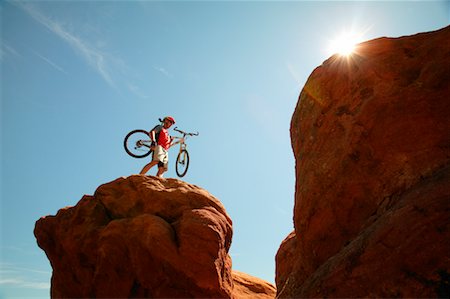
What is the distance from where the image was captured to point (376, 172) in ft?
31.3

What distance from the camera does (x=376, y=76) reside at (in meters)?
10.9

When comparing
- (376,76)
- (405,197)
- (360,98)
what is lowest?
(405,197)

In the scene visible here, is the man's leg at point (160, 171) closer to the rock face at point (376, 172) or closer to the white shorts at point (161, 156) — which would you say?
the white shorts at point (161, 156)

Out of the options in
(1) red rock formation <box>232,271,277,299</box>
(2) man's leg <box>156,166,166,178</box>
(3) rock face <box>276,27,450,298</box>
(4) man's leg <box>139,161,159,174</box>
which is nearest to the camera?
(3) rock face <box>276,27,450,298</box>

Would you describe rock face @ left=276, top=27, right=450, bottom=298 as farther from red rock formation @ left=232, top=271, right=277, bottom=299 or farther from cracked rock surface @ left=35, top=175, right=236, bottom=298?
red rock formation @ left=232, top=271, right=277, bottom=299

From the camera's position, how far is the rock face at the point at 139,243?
41.0 feet

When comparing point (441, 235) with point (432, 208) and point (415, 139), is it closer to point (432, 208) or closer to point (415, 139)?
point (432, 208)

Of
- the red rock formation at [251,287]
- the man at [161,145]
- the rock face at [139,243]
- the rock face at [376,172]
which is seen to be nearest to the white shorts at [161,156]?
the man at [161,145]

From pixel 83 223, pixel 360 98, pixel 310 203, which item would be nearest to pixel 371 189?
pixel 310 203

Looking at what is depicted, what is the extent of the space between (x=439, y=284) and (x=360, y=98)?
266 inches

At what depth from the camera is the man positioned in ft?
55.3

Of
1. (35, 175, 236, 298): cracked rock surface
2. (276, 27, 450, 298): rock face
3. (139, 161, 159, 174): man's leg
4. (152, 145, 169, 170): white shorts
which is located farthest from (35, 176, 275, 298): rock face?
(276, 27, 450, 298): rock face

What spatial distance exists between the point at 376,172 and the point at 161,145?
11027 millimetres

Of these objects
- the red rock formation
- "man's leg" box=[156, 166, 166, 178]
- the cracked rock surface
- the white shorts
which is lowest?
the red rock formation
